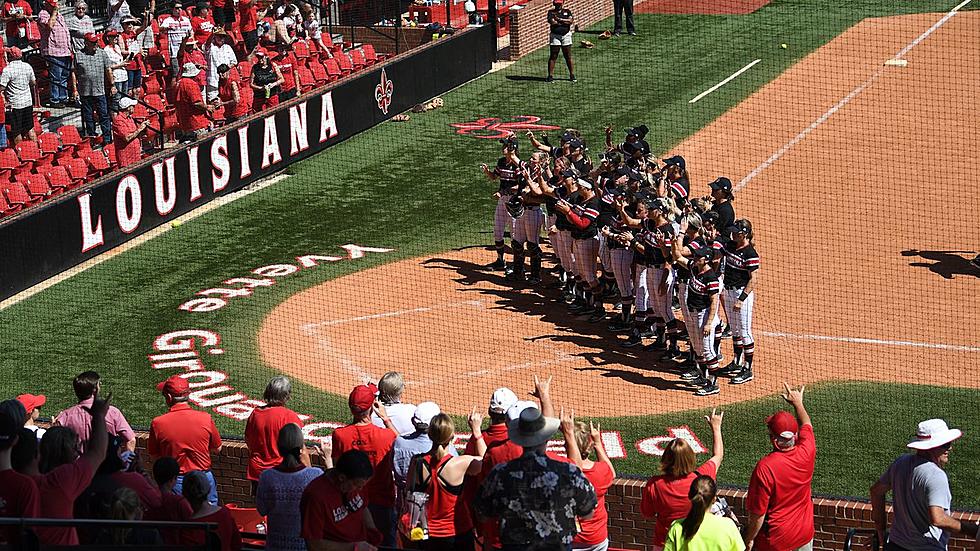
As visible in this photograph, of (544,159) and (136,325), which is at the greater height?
(544,159)

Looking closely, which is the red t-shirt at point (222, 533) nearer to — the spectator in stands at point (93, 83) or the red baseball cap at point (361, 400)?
the red baseball cap at point (361, 400)

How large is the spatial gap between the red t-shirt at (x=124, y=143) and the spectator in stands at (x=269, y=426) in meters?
9.17

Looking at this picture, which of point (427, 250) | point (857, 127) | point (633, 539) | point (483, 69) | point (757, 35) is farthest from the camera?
point (757, 35)

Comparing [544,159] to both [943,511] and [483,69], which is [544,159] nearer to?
[943,511]

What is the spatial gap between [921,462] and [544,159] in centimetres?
849

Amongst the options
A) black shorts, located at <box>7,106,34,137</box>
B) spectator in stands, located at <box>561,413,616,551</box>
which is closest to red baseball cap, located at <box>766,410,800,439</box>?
spectator in stands, located at <box>561,413,616,551</box>

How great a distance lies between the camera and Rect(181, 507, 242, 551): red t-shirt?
21.7ft

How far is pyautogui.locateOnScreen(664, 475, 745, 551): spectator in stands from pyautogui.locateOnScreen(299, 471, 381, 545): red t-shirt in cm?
148

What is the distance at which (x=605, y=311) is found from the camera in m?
14.6

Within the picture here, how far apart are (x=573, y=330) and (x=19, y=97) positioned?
26.1 feet

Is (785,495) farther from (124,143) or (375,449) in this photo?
(124,143)

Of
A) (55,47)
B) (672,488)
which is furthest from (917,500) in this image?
(55,47)

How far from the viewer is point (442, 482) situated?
7.39 m

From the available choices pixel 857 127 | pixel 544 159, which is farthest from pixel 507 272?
pixel 857 127
